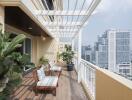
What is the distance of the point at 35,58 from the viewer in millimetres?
15773

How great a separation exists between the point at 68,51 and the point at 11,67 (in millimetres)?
12339

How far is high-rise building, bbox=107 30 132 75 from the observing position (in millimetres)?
4144

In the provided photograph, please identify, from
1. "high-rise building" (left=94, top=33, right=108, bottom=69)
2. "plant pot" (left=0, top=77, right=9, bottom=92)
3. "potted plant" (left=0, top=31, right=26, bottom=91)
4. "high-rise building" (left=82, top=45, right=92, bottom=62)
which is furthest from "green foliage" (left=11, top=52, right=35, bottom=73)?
"high-rise building" (left=82, top=45, right=92, bottom=62)

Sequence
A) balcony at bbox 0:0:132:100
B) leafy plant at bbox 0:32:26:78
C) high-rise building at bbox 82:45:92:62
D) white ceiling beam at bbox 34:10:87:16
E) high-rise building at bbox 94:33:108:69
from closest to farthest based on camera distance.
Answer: leafy plant at bbox 0:32:26:78 → balcony at bbox 0:0:132:100 → high-rise building at bbox 94:33:108:69 → white ceiling beam at bbox 34:10:87:16 → high-rise building at bbox 82:45:92:62

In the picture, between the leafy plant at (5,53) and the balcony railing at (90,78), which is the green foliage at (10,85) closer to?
the leafy plant at (5,53)

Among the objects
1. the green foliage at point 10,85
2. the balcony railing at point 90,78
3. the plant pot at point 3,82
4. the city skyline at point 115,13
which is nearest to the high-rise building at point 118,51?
the city skyline at point 115,13

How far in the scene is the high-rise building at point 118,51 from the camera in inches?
163

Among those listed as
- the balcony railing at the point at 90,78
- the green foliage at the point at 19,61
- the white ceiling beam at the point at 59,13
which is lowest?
the balcony railing at the point at 90,78

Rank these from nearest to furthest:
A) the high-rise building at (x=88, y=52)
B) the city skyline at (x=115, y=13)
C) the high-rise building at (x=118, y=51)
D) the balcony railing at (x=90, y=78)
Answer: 1. the high-rise building at (x=118, y=51)
2. the city skyline at (x=115, y=13)
3. the balcony railing at (x=90, y=78)
4. the high-rise building at (x=88, y=52)

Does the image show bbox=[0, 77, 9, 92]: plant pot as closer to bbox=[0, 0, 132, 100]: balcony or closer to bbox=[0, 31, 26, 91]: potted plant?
bbox=[0, 31, 26, 91]: potted plant

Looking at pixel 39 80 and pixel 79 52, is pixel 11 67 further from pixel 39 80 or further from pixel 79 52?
pixel 79 52

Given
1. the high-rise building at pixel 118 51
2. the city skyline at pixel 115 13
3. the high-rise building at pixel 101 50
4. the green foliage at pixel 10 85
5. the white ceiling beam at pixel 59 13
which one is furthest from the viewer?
the white ceiling beam at pixel 59 13

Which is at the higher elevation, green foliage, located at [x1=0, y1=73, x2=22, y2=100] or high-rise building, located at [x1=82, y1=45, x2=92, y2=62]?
high-rise building, located at [x1=82, y1=45, x2=92, y2=62]

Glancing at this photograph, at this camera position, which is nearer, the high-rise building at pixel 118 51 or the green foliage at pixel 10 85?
the green foliage at pixel 10 85
